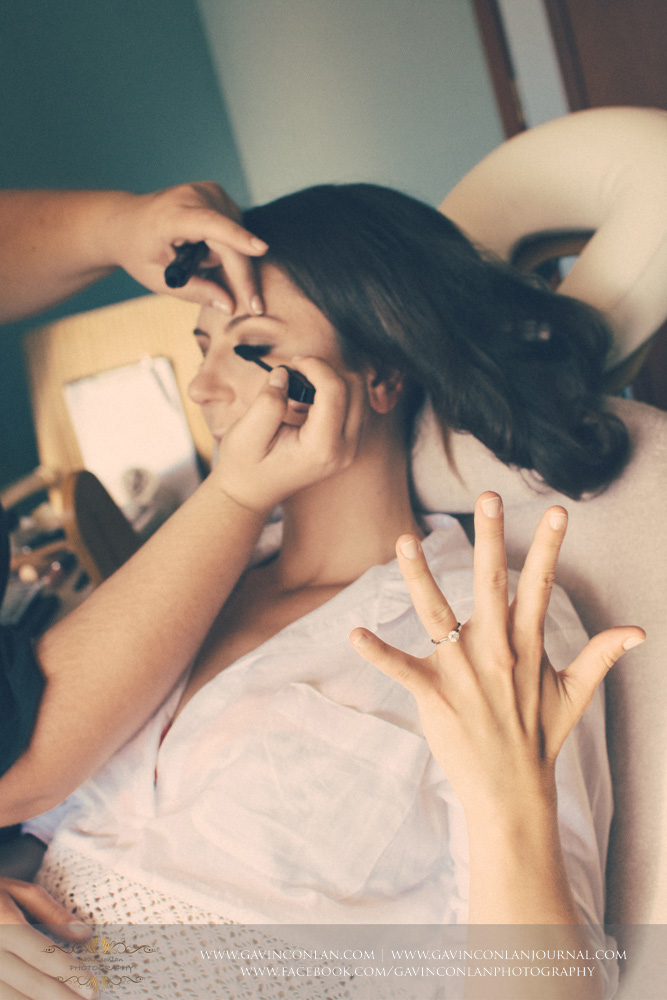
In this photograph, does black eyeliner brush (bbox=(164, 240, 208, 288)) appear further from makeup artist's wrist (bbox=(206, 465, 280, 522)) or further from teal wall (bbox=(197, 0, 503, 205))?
teal wall (bbox=(197, 0, 503, 205))

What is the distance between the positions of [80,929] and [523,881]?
49cm

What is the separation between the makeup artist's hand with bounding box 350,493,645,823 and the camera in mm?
490

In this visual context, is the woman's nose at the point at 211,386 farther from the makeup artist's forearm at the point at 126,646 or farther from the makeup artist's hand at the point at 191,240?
the makeup artist's forearm at the point at 126,646

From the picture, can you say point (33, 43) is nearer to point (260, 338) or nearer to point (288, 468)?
point (260, 338)

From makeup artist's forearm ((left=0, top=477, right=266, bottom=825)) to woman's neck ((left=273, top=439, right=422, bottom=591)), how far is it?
23 cm

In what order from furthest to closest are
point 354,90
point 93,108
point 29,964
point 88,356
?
point 354,90
point 93,108
point 88,356
point 29,964

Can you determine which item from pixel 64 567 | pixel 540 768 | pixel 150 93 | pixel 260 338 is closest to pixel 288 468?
pixel 260 338

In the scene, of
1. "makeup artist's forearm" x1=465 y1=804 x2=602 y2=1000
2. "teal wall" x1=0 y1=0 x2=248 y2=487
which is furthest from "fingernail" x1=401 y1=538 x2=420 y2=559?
"teal wall" x1=0 y1=0 x2=248 y2=487

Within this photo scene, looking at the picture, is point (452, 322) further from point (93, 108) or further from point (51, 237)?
point (93, 108)

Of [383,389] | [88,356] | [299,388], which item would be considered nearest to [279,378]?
[299,388]

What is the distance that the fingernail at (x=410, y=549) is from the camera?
49 cm

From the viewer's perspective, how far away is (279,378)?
71 centimetres

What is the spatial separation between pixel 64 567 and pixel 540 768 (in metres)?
1.31

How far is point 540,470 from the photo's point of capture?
851 mm
